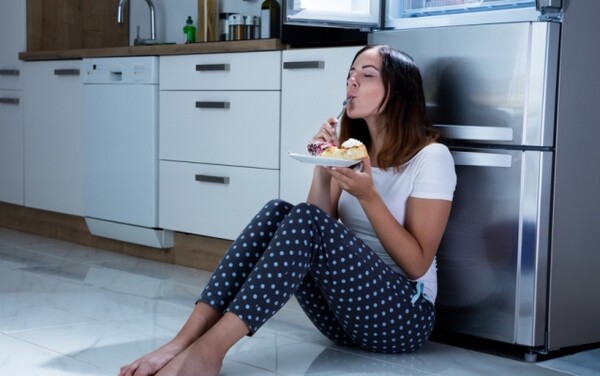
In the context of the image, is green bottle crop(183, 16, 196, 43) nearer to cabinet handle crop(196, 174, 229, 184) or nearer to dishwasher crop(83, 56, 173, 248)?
dishwasher crop(83, 56, 173, 248)

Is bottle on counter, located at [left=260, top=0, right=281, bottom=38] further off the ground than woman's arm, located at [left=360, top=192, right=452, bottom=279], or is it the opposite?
bottle on counter, located at [left=260, top=0, right=281, bottom=38]

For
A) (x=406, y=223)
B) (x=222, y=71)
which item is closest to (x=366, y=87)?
(x=406, y=223)

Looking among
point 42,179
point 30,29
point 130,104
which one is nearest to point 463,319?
point 130,104

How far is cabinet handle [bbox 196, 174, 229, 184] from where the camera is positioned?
354 cm

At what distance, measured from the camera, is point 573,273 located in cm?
241

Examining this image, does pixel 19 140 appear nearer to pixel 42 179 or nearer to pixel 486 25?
pixel 42 179

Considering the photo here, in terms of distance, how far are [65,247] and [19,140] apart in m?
0.74

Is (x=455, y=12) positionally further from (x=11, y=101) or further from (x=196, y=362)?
(x=11, y=101)

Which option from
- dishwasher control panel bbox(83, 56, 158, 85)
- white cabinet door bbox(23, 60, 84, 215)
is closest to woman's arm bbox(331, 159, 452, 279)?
dishwasher control panel bbox(83, 56, 158, 85)

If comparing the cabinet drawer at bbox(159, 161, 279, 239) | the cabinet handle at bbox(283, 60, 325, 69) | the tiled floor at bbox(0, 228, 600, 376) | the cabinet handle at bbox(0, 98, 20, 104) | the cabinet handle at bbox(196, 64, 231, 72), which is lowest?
the tiled floor at bbox(0, 228, 600, 376)

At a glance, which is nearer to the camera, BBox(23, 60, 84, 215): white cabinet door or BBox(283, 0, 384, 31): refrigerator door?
BBox(283, 0, 384, 31): refrigerator door

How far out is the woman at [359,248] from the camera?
2.04 m

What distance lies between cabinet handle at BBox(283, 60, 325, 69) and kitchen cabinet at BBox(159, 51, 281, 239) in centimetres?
7

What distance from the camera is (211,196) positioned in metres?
3.62
